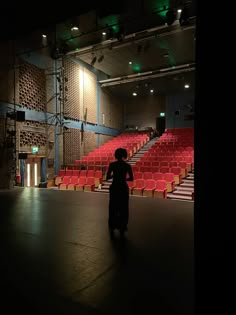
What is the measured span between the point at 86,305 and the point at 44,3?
4144 mm

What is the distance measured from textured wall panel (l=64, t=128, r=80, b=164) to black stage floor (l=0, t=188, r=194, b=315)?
6.90 m

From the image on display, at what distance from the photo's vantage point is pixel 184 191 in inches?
290

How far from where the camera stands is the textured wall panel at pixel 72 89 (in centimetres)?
1151

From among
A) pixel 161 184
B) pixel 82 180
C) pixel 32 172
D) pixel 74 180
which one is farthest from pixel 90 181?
pixel 32 172

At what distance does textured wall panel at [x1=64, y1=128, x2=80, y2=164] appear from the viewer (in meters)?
11.4

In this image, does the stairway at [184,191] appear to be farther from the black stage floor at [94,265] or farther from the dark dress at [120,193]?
the dark dress at [120,193]

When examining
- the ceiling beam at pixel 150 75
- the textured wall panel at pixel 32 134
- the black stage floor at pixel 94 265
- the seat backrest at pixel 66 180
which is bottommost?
the black stage floor at pixel 94 265

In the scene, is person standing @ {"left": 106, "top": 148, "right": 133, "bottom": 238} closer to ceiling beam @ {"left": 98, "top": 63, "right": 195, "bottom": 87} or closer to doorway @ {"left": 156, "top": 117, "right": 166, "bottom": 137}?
ceiling beam @ {"left": 98, "top": 63, "right": 195, "bottom": 87}

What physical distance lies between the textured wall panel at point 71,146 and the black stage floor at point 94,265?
6.90 m

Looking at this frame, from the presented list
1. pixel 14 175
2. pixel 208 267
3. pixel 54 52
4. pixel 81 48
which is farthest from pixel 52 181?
pixel 208 267

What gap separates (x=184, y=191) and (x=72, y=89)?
767cm

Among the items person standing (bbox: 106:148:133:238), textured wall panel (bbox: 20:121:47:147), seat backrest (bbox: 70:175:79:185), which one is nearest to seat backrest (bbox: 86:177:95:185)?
seat backrest (bbox: 70:175:79:185)

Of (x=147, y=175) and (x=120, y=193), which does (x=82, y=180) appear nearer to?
(x=147, y=175)

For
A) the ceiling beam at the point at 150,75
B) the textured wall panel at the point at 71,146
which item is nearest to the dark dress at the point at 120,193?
the textured wall panel at the point at 71,146
